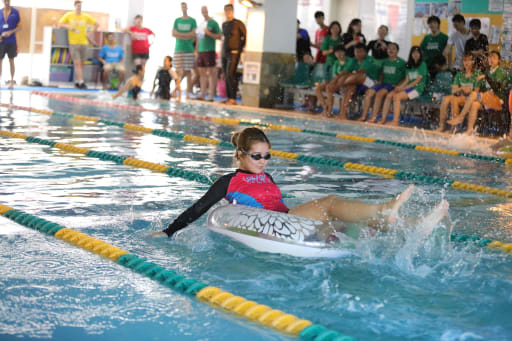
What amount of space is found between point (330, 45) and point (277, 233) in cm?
1083

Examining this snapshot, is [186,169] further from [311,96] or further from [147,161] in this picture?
[311,96]

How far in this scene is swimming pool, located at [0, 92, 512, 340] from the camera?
3031 mm

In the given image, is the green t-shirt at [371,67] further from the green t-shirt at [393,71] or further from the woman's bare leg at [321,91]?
the woman's bare leg at [321,91]

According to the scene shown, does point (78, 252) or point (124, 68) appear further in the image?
point (124, 68)

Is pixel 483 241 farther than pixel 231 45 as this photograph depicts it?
No

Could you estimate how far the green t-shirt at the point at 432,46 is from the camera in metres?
12.5

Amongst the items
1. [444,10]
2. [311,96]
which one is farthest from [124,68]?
[444,10]

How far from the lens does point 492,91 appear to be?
1115 cm

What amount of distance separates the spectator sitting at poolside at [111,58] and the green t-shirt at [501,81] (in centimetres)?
1056

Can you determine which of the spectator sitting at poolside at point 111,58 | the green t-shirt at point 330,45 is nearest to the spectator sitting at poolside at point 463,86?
the green t-shirt at point 330,45

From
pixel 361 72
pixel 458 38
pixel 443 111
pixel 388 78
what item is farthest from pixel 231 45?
pixel 443 111

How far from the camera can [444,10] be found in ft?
47.0

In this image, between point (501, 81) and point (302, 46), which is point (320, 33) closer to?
point (302, 46)

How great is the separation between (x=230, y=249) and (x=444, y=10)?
37.3ft
